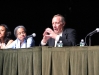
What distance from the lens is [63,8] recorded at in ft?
28.9

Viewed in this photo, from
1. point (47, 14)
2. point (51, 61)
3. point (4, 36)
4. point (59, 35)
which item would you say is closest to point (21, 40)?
point (4, 36)

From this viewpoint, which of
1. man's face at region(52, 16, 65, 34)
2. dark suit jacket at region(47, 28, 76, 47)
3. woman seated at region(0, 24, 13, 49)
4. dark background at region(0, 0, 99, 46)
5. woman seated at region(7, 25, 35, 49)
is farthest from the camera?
dark background at region(0, 0, 99, 46)

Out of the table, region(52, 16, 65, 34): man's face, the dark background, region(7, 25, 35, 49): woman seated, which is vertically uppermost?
the dark background

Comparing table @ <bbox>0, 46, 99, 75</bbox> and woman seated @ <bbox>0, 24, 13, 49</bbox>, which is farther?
woman seated @ <bbox>0, 24, 13, 49</bbox>

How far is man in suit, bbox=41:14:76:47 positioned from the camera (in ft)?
23.8

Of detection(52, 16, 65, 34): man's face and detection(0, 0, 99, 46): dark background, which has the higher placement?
detection(0, 0, 99, 46): dark background

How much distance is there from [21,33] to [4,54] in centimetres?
96

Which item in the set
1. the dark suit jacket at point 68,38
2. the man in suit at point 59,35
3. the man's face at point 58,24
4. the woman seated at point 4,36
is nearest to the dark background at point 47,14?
the woman seated at point 4,36

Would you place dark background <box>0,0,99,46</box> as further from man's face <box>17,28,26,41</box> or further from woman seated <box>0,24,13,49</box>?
man's face <box>17,28,26,41</box>

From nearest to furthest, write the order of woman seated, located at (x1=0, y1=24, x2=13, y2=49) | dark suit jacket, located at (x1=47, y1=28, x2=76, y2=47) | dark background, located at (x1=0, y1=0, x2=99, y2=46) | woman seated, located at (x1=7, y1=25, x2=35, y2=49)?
dark suit jacket, located at (x1=47, y1=28, x2=76, y2=47), woman seated, located at (x1=7, y1=25, x2=35, y2=49), woman seated, located at (x1=0, y1=24, x2=13, y2=49), dark background, located at (x1=0, y1=0, x2=99, y2=46)

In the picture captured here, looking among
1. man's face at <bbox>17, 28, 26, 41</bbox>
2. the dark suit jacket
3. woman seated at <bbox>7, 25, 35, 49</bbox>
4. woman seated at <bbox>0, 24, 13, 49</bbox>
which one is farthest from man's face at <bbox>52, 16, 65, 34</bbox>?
woman seated at <bbox>0, 24, 13, 49</bbox>

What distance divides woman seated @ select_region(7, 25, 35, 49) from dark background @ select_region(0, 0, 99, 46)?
0.28m

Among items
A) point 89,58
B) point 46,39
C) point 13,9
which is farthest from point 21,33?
point 89,58

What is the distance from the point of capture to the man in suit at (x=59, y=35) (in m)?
7.24
